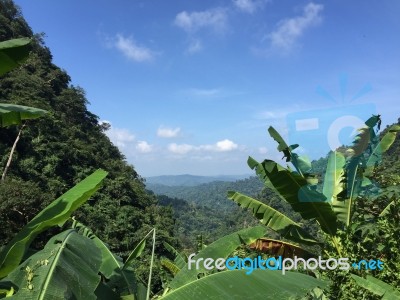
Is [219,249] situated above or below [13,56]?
below

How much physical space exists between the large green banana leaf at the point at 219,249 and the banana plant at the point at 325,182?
91cm

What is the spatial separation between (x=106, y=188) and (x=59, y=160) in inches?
214

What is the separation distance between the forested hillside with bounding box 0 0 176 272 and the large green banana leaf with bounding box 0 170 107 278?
1385 cm

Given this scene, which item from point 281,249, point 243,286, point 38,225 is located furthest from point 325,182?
point 38,225

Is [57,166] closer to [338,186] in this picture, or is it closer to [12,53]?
[338,186]

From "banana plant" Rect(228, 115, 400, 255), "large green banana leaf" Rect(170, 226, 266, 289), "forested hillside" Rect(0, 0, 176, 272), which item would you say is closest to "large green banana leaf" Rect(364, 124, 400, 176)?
"banana plant" Rect(228, 115, 400, 255)

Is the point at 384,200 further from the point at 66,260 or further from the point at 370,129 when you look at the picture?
the point at 66,260

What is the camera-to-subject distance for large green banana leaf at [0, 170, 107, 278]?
298cm

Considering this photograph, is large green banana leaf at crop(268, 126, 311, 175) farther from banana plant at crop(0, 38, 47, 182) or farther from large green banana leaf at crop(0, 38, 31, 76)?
large green banana leaf at crop(0, 38, 31, 76)

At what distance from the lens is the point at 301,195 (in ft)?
16.2

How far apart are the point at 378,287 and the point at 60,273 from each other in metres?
2.54

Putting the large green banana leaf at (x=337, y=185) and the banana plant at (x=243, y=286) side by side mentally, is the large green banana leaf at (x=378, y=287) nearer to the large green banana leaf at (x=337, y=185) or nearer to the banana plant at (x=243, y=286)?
the banana plant at (x=243, y=286)

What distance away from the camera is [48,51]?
46.9 m

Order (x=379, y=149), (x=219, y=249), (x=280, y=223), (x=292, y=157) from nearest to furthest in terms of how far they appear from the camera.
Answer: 1. (x=219, y=249)
2. (x=292, y=157)
3. (x=379, y=149)
4. (x=280, y=223)
